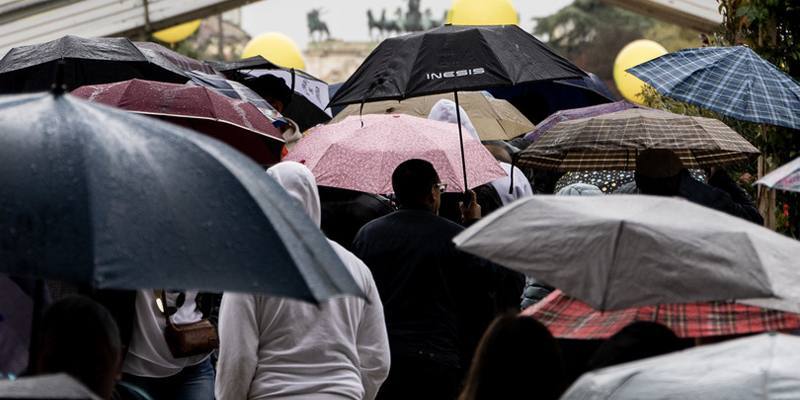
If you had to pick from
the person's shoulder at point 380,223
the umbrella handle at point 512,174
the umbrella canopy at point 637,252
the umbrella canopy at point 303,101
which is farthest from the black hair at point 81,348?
the umbrella canopy at point 303,101

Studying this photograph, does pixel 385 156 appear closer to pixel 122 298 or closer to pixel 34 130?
pixel 122 298

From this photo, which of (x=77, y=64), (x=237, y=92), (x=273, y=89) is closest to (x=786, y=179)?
(x=237, y=92)

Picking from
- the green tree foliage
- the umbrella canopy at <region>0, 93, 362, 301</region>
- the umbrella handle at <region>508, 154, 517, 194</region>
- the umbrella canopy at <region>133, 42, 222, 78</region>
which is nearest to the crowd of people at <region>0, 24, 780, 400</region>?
the umbrella handle at <region>508, 154, 517, 194</region>

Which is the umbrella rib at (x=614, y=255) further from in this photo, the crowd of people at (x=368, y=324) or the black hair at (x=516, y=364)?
the black hair at (x=516, y=364)

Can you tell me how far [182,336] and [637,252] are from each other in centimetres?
250

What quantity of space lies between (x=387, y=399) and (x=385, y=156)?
78.6 inches

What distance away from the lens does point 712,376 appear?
11.3 ft

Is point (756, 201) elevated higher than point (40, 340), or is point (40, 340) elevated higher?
point (40, 340)

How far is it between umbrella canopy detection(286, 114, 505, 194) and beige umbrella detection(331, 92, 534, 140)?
1.88m

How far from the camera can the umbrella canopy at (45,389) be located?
295 cm

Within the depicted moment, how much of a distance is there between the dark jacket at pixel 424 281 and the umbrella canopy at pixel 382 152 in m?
1.21

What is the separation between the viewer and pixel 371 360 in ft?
20.2

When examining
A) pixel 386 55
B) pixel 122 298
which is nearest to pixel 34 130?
pixel 122 298

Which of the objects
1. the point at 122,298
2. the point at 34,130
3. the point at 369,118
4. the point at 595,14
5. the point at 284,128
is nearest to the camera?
the point at 34,130
